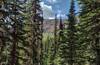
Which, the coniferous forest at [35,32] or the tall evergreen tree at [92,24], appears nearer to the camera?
the coniferous forest at [35,32]

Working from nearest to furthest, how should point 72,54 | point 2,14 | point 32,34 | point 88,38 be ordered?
1. point 2,14
2. point 88,38
3. point 32,34
4. point 72,54

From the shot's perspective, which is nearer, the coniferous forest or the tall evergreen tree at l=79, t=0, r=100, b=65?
the coniferous forest

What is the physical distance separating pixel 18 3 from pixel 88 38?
815 centimetres

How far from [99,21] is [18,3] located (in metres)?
8.24

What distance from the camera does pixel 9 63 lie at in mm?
30344

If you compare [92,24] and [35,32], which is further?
[35,32]

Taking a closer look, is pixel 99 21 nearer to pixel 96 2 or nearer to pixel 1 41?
pixel 96 2

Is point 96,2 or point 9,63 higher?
point 96,2

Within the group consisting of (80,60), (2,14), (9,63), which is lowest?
(80,60)

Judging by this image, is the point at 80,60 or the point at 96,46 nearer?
the point at 96,46

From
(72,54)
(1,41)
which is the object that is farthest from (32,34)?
(1,41)

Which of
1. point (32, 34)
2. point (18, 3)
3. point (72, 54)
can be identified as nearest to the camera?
point (18, 3)

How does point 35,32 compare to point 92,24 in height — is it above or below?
Result: below

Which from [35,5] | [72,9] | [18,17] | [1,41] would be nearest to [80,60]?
[72,9]
